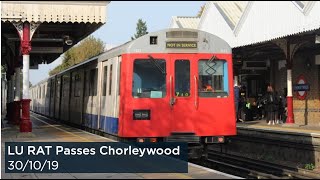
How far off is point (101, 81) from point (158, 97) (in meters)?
3.19

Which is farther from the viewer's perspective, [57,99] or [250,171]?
[57,99]

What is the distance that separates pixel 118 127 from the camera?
11.5 m

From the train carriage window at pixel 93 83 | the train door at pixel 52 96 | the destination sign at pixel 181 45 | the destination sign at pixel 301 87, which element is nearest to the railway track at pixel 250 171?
the destination sign at pixel 181 45

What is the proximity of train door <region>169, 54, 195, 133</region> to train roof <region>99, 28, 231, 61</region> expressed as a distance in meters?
0.26

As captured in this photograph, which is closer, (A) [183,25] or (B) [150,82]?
(B) [150,82]

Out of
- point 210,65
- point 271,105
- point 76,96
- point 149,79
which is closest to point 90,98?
point 76,96

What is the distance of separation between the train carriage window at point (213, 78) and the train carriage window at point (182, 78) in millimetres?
282

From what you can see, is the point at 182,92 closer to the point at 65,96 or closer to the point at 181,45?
the point at 181,45

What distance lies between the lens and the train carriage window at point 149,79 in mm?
11312

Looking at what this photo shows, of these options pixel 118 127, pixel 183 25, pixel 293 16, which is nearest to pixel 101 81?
pixel 118 127

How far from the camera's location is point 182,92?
11.4 metres

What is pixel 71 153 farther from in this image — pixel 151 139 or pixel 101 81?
pixel 101 81

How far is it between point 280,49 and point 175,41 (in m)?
11.6

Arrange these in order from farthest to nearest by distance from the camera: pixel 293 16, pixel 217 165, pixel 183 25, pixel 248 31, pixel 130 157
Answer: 1. pixel 183 25
2. pixel 248 31
3. pixel 293 16
4. pixel 217 165
5. pixel 130 157
